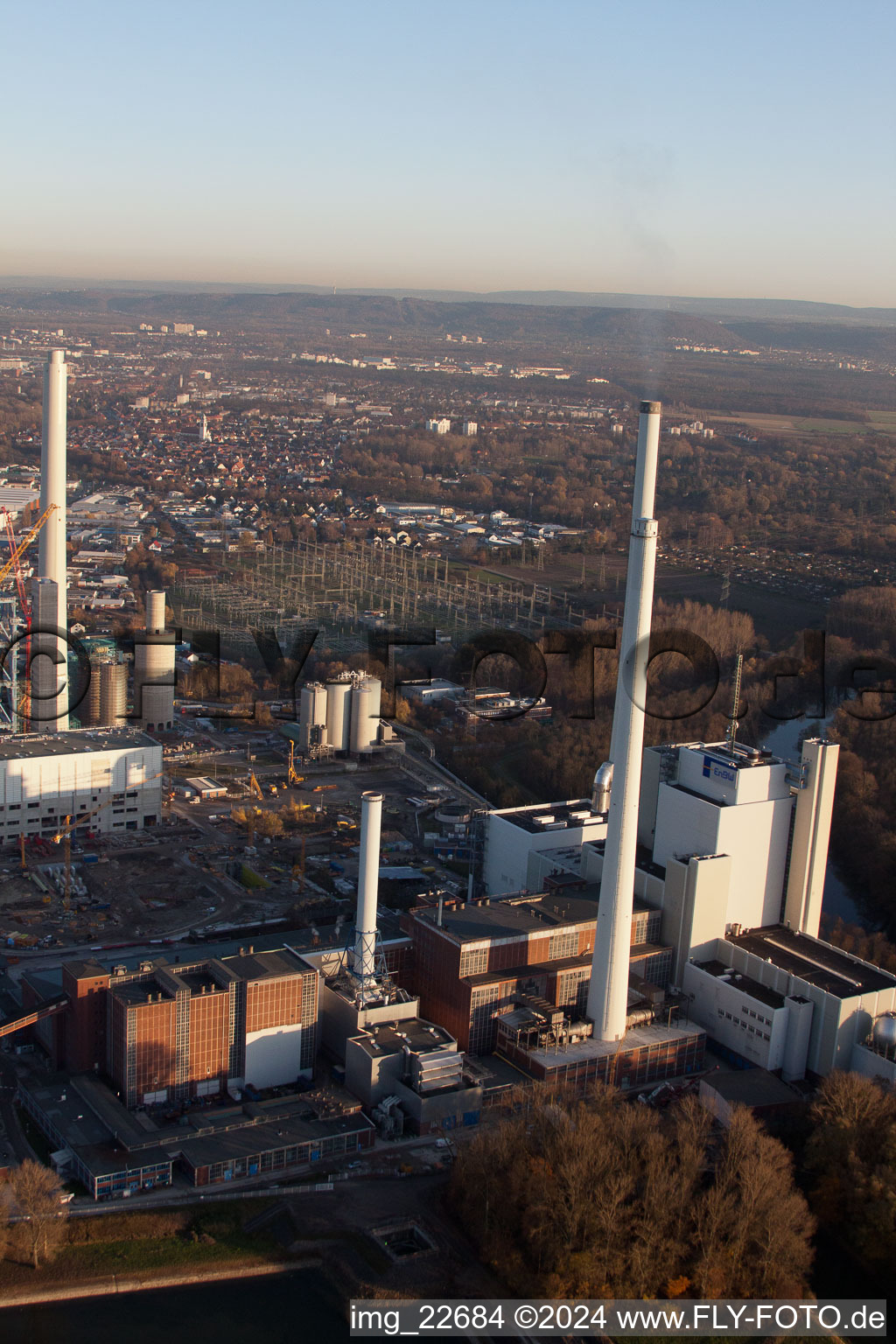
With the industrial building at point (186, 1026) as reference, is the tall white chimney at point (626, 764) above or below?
above

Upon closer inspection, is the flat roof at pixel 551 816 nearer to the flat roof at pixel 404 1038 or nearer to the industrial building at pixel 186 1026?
the flat roof at pixel 404 1038

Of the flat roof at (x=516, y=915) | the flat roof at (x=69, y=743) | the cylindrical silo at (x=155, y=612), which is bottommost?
the flat roof at (x=69, y=743)

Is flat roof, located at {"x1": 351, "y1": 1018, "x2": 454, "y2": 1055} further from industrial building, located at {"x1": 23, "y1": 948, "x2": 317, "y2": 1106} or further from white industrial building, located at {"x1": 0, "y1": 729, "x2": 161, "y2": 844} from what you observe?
white industrial building, located at {"x1": 0, "y1": 729, "x2": 161, "y2": 844}

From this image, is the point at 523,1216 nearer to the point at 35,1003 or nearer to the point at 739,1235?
the point at 739,1235

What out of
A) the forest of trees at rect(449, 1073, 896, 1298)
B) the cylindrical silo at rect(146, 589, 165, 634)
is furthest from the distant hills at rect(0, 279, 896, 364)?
the forest of trees at rect(449, 1073, 896, 1298)

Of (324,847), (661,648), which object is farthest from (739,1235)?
(661,648)

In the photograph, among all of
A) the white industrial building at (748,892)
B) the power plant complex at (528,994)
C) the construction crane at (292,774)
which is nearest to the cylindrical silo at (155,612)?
the construction crane at (292,774)
